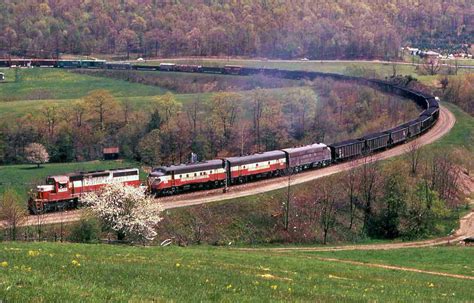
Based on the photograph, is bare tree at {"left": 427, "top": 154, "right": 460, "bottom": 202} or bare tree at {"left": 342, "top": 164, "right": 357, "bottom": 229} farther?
bare tree at {"left": 427, "top": 154, "right": 460, "bottom": 202}

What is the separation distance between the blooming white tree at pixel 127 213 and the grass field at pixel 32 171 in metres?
16.6

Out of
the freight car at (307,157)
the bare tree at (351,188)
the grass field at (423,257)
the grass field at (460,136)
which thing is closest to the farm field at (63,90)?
the grass field at (460,136)

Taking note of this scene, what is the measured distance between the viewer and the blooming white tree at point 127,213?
42.2 metres

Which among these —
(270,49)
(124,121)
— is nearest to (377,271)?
(124,121)

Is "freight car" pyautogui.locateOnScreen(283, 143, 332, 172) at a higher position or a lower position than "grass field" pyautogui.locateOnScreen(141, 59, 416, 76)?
lower

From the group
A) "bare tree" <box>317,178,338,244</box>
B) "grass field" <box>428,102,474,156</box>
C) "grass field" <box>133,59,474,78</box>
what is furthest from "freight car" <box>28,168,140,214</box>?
"grass field" <box>133,59,474,78</box>

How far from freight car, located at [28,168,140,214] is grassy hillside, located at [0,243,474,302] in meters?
24.7

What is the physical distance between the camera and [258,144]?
8725 centimetres

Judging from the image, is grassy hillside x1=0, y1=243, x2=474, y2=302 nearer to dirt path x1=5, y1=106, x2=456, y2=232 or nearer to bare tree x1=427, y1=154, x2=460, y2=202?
dirt path x1=5, y1=106, x2=456, y2=232

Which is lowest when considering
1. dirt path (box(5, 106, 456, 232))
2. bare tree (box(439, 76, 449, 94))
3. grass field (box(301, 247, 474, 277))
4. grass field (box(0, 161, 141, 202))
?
grass field (box(0, 161, 141, 202))

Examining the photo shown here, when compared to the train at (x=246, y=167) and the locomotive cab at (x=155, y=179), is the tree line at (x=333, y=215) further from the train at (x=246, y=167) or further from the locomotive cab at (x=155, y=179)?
the train at (x=246, y=167)

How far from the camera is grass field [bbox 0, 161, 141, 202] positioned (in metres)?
60.9

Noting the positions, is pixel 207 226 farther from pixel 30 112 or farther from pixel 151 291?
pixel 30 112

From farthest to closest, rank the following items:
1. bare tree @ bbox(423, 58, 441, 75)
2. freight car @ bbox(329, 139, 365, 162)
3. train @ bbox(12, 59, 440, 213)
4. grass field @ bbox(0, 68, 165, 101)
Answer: bare tree @ bbox(423, 58, 441, 75)
grass field @ bbox(0, 68, 165, 101)
freight car @ bbox(329, 139, 365, 162)
train @ bbox(12, 59, 440, 213)
